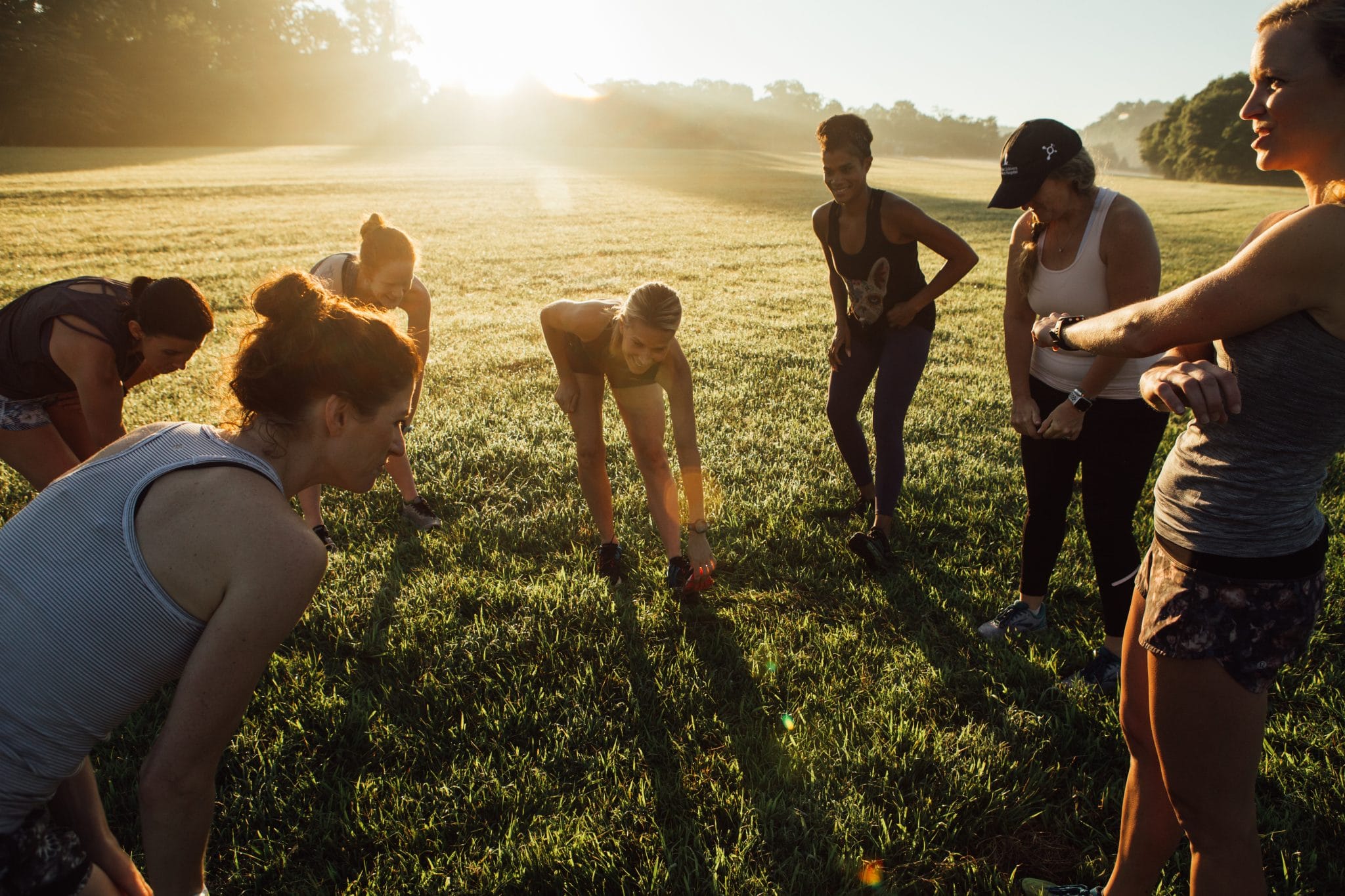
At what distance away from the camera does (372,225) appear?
4.07m

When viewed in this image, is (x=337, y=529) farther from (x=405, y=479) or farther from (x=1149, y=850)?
(x=1149, y=850)

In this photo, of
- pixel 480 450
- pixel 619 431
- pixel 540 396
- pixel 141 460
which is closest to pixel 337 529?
pixel 480 450

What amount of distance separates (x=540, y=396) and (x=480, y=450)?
1444 mm

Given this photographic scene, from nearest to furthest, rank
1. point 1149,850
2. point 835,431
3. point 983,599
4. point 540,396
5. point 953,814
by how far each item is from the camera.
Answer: point 1149,850, point 953,814, point 983,599, point 835,431, point 540,396

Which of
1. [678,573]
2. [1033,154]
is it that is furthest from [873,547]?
[1033,154]

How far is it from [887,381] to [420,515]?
2.95 metres

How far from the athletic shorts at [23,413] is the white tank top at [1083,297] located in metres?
4.41

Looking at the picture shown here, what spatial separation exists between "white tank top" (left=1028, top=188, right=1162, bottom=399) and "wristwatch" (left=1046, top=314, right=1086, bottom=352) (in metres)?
0.84

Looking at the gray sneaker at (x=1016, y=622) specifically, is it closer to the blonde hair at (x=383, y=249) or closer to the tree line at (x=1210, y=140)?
the blonde hair at (x=383, y=249)

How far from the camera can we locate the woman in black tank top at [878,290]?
12.8ft

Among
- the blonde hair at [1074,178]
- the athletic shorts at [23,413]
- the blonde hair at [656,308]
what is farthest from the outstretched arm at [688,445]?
the athletic shorts at [23,413]

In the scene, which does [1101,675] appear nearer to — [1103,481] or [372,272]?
[1103,481]

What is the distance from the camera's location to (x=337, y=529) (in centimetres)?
454

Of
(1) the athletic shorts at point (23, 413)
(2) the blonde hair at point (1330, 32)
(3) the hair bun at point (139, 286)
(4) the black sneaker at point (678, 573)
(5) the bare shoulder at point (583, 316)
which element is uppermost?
(2) the blonde hair at point (1330, 32)
